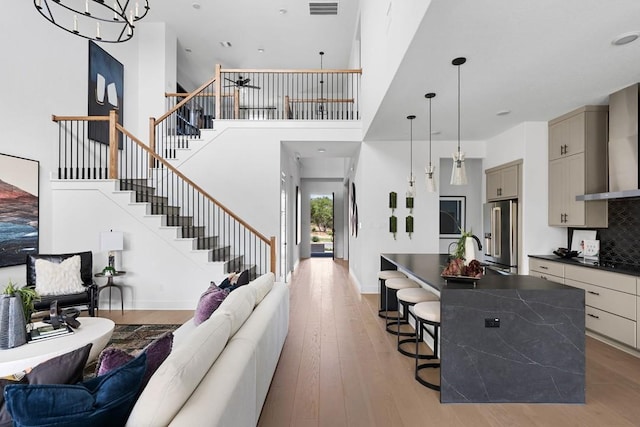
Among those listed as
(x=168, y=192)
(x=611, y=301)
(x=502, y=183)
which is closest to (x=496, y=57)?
(x=611, y=301)

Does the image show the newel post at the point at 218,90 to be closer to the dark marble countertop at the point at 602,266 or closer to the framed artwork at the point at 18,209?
the framed artwork at the point at 18,209

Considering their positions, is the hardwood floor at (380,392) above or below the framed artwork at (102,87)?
below

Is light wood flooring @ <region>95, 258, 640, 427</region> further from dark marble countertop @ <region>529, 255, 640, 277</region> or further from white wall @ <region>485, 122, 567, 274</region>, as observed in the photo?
white wall @ <region>485, 122, 567, 274</region>

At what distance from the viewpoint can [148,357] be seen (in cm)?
150

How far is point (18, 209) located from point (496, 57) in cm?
597

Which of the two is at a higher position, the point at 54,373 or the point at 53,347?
the point at 54,373

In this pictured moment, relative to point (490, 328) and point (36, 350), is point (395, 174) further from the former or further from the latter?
point (36, 350)

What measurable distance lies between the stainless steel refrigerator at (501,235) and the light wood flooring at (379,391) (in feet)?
5.13

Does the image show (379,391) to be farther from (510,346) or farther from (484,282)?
(484,282)

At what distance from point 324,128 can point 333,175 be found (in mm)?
Result: 5475

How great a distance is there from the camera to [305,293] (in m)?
6.12

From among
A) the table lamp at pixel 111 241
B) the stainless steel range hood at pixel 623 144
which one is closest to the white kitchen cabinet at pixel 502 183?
the stainless steel range hood at pixel 623 144

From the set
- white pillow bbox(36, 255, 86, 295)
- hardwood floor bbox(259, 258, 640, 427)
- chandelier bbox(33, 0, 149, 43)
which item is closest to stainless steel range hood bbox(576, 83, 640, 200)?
hardwood floor bbox(259, 258, 640, 427)

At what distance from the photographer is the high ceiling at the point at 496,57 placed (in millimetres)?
2338
